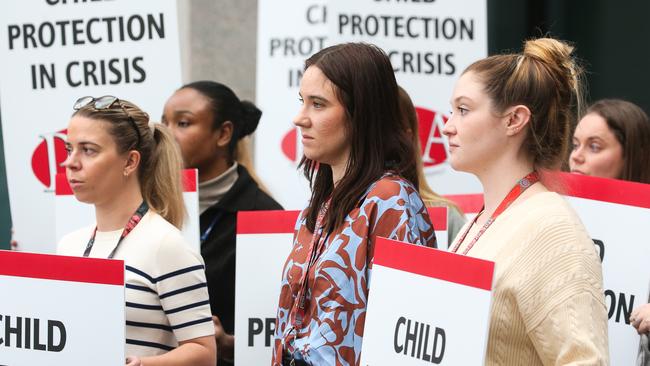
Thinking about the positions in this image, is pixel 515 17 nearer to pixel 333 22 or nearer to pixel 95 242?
pixel 333 22

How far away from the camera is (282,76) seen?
6.82 metres

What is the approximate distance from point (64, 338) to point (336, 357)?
0.79m

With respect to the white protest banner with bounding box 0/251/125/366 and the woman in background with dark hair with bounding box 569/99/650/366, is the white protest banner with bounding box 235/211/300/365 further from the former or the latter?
the woman in background with dark hair with bounding box 569/99/650/366

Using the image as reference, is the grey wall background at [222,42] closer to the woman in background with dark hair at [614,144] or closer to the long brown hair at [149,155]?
the woman in background with dark hair at [614,144]

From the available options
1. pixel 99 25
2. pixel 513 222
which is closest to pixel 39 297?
pixel 513 222

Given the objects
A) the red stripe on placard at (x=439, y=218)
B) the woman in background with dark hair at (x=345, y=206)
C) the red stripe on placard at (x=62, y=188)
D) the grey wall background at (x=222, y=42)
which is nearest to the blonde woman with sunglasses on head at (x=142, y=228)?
the woman in background with dark hair at (x=345, y=206)

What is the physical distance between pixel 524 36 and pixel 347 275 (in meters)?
4.46

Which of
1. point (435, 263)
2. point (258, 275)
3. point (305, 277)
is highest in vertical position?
point (435, 263)

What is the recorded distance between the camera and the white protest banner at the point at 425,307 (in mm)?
2393

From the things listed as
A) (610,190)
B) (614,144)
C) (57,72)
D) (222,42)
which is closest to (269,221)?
(610,190)

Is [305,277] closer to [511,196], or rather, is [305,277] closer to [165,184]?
[511,196]

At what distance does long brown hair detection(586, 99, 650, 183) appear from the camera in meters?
4.39

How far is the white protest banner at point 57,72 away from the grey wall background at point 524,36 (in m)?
0.70

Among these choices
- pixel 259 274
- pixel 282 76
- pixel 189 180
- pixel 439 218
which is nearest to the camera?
pixel 439 218
